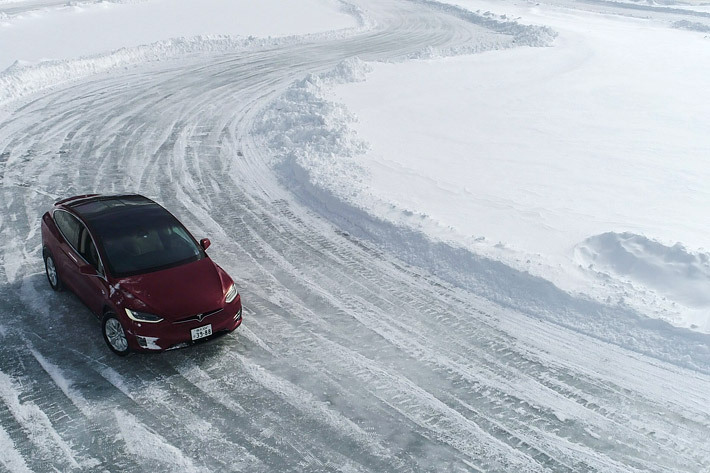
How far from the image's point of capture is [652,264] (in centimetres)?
1123

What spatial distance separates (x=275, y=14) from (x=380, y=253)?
106ft

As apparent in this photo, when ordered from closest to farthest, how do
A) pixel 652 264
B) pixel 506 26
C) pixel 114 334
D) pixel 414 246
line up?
pixel 114 334, pixel 652 264, pixel 414 246, pixel 506 26

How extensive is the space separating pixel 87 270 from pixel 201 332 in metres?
2.00

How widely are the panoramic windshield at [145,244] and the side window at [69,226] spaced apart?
0.52 m

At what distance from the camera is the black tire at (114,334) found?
864 cm

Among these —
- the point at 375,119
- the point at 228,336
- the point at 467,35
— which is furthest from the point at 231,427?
the point at 467,35

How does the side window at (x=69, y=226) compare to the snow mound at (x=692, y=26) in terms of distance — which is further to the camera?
the snow mound at (x=692, y=26)

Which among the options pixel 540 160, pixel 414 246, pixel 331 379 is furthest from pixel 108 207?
pixel 540 160

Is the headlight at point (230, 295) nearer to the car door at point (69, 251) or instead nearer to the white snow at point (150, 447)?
the white snow at point (150, 447)

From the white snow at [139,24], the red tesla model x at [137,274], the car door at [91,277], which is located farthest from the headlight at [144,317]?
the white snow at [139,24]

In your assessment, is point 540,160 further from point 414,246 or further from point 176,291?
point 176,291

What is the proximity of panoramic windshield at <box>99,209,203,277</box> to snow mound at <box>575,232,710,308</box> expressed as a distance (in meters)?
6.94

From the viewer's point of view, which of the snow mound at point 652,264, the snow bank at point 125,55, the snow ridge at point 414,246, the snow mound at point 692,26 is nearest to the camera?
the snow ridge at point 414,246

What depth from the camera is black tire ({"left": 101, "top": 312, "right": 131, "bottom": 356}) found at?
864 cm
